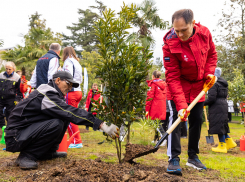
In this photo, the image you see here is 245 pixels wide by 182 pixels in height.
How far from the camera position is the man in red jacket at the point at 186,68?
2920 millimetres

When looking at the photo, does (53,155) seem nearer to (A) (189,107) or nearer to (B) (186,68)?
(A) (189,107)

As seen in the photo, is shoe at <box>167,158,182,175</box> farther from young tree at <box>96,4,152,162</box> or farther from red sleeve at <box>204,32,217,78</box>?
red sleeve at <box>204,32,217,78</box>

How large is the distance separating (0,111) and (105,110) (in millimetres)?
4588

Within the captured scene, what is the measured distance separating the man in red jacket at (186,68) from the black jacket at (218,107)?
2.12m

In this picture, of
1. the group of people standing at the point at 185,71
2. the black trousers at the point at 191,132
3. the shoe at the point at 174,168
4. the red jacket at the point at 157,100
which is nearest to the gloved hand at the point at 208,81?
the group of people standing at the point at 185,71

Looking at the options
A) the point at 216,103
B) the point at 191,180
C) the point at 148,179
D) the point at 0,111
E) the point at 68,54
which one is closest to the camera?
the point at 148,179

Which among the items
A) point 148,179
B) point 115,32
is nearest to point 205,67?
point 115,32

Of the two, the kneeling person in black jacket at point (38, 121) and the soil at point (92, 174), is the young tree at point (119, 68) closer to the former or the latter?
the kneeling person in black jacket at point (38, 121)

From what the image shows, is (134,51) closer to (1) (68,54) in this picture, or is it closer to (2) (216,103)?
(1) (68,54)

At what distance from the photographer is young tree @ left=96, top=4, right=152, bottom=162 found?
9.58ft

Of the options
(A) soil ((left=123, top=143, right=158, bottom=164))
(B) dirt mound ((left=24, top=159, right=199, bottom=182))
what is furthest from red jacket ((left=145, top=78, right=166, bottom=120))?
(B) dirt mound ((left=24, top=159, right=199, bottom=182))

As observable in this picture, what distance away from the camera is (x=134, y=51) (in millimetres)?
2947

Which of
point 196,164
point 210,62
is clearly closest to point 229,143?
point 196,164

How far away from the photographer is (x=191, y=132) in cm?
355
